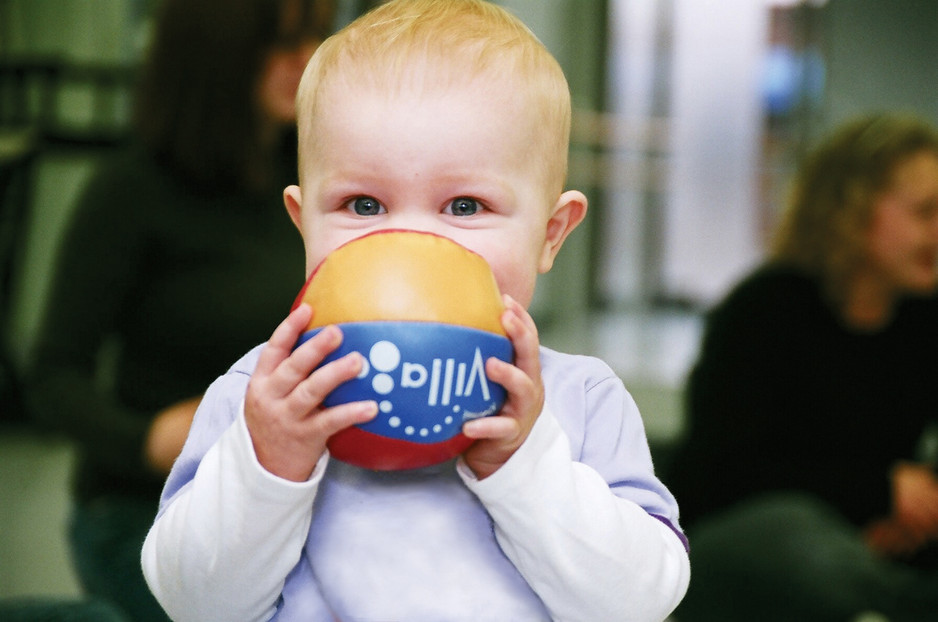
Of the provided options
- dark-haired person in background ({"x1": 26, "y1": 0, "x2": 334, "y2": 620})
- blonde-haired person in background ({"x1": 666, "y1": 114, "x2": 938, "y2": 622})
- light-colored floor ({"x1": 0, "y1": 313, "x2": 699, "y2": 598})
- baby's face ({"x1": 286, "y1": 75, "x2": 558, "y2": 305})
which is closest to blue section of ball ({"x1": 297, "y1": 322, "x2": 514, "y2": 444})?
baby's face ({"x1": 286, "y1": 75, "x2": 558, "y2": 305})

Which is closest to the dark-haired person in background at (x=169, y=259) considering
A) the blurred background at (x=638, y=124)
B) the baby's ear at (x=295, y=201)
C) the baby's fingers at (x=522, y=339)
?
the baby's ear at (x=295, y=201)

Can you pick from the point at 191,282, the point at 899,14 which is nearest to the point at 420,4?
the point at 191,282

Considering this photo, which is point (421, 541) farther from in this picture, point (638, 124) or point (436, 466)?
point (638, 124)

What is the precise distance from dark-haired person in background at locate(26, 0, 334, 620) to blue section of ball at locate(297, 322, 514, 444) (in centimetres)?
93

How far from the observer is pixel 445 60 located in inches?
24.4

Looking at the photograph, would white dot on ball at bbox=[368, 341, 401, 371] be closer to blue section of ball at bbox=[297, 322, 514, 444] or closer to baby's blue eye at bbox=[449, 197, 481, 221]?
blue section of ball at bbox=[297, 322, 514, 444]

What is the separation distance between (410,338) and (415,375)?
0.02 metres

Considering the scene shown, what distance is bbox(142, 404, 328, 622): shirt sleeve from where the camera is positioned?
0.55 meters

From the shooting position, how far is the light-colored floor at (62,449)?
2326 millimetres

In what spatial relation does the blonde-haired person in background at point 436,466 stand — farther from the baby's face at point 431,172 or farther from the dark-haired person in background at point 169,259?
the dark-haired person in background at point 169,259

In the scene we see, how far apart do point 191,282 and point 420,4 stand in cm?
84

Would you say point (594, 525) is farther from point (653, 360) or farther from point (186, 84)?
point (653, 360)

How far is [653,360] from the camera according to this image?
443 cm

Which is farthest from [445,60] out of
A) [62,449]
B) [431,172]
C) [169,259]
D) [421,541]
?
[62,449]
